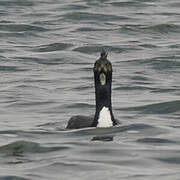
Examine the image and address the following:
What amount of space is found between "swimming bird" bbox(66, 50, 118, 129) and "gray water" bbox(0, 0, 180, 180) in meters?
0.14

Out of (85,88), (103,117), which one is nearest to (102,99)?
(103,117)

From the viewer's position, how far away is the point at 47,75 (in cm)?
2380

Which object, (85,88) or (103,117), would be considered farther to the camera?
(85,88)

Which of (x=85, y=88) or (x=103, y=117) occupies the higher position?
(x=103, y=117)

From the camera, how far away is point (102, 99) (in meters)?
17.1

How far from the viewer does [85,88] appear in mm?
22359

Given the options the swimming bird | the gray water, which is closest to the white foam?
the swimming bird

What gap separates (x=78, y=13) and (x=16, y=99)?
11.7 m

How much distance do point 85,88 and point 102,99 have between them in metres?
5.23

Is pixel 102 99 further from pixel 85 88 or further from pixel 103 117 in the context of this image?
pixel 85 88

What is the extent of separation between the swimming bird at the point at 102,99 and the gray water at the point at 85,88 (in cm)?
14

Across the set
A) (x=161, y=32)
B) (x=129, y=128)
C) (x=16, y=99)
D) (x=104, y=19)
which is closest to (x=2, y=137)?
(x=129, y=128)

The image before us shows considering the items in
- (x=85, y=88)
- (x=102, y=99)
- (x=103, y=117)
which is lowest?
(x=85, y=88)

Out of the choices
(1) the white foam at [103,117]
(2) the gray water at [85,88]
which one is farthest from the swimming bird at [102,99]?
(2) the gray water at [85,88]
